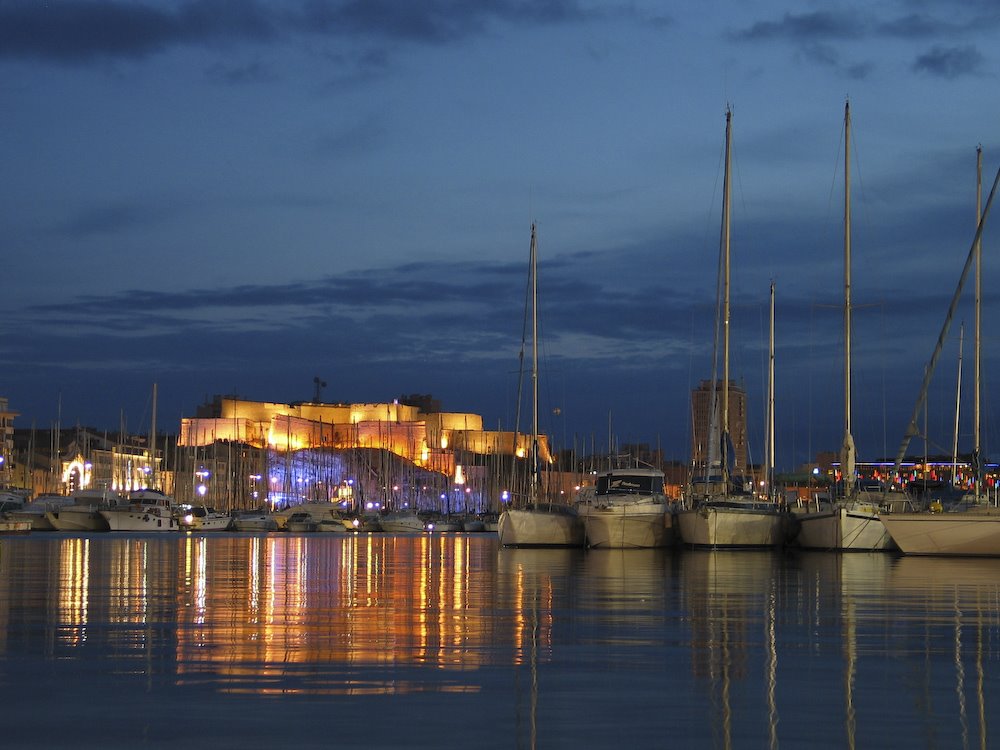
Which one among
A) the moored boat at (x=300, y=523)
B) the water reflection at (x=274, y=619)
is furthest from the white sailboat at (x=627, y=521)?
the moored boat at (x=300, y=523)

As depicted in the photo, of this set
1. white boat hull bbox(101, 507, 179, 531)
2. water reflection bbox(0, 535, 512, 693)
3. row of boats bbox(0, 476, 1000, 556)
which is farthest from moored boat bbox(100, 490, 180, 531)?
water reflection bbox(0, 535, 512, 693)

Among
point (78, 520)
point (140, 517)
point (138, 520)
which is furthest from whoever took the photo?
point (140, 517)

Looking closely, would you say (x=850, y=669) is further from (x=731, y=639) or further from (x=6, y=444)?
(x=6, y=444)

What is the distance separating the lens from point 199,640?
1313cm

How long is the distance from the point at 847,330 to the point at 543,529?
11277 millimetres

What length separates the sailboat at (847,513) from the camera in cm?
3812

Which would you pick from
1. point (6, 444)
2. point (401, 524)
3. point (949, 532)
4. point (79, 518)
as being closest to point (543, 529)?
point (949, 532)

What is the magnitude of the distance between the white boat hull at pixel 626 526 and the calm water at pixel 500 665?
67.7 feet

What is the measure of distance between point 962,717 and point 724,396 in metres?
34.4

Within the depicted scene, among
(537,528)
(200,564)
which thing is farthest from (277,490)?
(200,564)

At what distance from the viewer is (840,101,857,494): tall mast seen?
39344mm

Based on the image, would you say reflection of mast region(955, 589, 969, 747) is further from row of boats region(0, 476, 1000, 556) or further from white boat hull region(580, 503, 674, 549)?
white boat hull region(580, 503, 674, 549)

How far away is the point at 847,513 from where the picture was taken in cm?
3841

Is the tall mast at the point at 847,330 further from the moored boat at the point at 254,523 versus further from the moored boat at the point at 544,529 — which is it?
the moored boat at the point at 254,523
